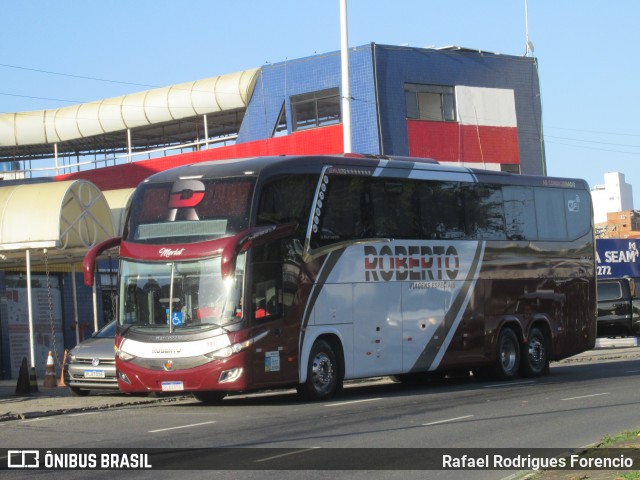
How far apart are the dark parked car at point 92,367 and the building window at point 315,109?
22.1 metres

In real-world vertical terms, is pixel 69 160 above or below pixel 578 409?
above

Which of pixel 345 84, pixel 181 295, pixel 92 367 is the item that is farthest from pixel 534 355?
pixel 181 295

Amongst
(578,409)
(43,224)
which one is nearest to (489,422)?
(578,409)

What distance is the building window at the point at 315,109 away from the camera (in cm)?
4197

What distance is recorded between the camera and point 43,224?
25547 millimetres

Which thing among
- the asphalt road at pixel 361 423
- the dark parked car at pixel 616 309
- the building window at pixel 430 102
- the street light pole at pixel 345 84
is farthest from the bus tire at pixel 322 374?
the building window at pixel 430 102

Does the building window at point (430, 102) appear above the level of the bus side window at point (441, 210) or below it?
above

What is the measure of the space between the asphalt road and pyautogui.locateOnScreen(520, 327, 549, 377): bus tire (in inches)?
131

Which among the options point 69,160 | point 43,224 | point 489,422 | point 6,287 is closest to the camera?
point 489,422

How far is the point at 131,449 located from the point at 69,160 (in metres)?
47.4

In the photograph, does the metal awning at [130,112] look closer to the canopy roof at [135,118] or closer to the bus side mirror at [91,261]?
the canopy roof at [135,118]

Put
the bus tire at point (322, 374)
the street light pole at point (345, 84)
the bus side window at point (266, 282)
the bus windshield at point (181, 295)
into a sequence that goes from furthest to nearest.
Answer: the street light pole at point (345, 84) → the bus tire at point (322, 374) → the bus side window at point (266, 282) → the bus windshield at point (181, 295)

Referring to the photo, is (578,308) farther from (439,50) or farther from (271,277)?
(439,50)

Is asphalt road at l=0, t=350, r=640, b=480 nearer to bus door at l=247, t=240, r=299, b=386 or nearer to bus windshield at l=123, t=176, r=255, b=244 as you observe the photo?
bus door at l=247, t=240, r=299, b=386
